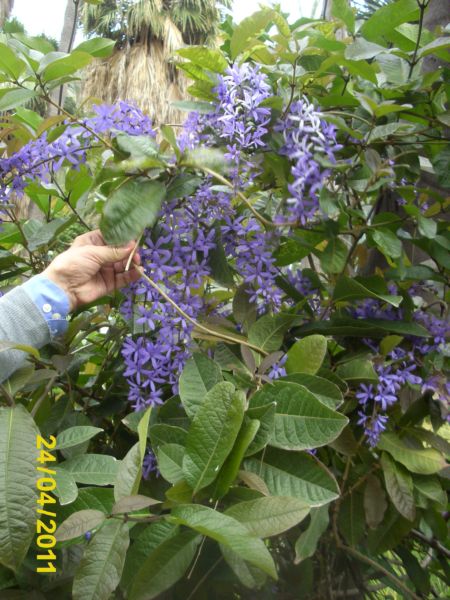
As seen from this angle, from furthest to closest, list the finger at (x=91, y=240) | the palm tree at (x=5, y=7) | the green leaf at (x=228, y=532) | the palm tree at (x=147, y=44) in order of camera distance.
Answer: the palm tree at (x=147, y=44)
the palm tree at (x=5, y=7)
the finger at (x=91, y=240)
the green leaf at (x=228, y=532)

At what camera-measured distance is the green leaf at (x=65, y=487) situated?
54 cm

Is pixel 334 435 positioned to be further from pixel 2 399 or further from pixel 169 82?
pixel 169 82

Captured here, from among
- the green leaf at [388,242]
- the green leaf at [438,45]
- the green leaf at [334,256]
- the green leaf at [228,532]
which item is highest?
the green leaf at [438,45]

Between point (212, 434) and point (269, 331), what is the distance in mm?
187

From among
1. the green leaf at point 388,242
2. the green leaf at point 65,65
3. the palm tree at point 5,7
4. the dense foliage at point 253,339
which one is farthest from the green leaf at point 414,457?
the palm tree at point 5,7

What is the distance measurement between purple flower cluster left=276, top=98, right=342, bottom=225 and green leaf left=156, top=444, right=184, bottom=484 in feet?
0.80

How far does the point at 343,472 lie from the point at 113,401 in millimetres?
290

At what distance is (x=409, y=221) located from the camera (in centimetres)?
75

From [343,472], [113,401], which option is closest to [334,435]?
[343,472]

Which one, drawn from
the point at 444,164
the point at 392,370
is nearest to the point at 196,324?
the point at 392,370

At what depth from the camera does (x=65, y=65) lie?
69cm

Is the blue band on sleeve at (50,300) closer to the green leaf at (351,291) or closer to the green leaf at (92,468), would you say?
the green leaf at (92,468)

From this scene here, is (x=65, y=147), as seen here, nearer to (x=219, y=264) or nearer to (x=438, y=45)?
(x=219, y=264)
